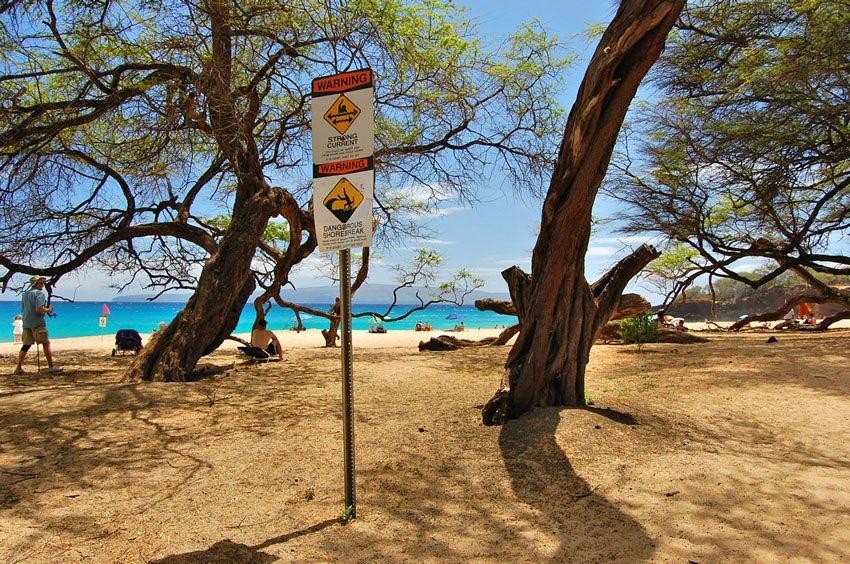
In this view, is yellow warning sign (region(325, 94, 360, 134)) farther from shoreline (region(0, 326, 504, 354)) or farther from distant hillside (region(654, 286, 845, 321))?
distant hillside (region(654, 286, 845, 321))

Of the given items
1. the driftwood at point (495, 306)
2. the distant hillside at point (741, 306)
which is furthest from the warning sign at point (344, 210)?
the distant hillside at point (741, 306)

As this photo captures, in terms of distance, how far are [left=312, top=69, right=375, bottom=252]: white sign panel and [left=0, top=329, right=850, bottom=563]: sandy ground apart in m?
1.54

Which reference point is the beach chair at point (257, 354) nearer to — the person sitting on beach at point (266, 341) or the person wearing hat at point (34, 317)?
the person sitting on beach at point (266, 341)

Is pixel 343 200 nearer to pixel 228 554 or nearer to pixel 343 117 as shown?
pixel 343 117

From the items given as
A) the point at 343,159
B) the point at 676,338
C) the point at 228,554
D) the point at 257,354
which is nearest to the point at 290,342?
the point at 257,354

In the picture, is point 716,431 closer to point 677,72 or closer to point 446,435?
point 446,435

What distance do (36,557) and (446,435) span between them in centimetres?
266

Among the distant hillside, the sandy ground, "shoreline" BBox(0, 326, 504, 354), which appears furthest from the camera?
the distant hillside

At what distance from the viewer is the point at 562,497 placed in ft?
10.7

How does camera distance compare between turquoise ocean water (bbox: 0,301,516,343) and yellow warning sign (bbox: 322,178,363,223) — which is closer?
yellow warning sign (bbox: 322,178,363,223)

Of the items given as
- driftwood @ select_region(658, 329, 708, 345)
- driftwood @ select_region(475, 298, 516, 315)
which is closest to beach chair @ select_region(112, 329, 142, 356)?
driftwood @ select_region(475, 298, 516, 315)

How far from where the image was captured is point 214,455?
4.02 metres

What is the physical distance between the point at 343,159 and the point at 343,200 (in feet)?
0.76

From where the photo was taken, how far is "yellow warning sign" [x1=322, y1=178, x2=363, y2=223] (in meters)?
3.00
